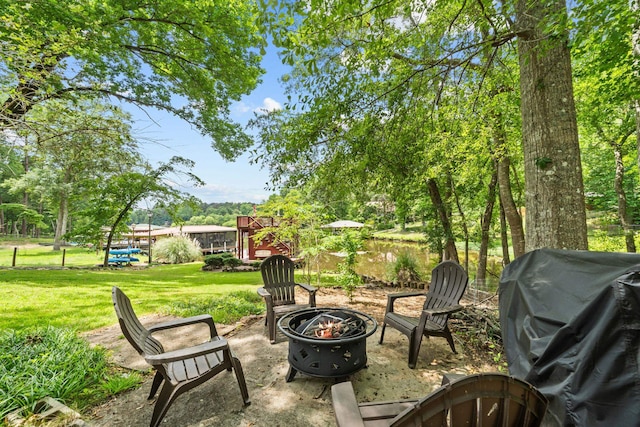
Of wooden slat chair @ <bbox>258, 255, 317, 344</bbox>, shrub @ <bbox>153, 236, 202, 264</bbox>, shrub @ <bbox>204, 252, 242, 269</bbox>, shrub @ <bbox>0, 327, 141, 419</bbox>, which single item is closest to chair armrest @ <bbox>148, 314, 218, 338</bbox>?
shrub @ <bbox>0, 327, 141, 419</bbox>

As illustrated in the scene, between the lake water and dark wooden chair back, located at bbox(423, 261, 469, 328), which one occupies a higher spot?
dark wooden chair back, located at bbox(423, 261, 469, 328)

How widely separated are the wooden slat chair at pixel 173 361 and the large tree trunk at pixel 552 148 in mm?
3049

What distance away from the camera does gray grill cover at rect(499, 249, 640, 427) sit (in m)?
1.38

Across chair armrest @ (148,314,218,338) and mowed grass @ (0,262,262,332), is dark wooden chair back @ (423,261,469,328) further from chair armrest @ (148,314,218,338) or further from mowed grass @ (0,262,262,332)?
mowed grass @ (0,262,262,332)

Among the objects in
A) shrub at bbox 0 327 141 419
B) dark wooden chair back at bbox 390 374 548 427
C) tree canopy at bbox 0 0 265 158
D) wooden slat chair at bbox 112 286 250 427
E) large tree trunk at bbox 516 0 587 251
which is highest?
tree canopy at bbox 0 0 265 158

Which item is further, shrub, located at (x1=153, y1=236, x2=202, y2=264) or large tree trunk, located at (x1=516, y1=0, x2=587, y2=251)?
shrub, located at (x1=153, y1=236, x2=202, y2=264)

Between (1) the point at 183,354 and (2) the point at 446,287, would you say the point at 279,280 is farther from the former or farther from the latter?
(2) the point at 446,287

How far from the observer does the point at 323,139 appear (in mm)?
4141

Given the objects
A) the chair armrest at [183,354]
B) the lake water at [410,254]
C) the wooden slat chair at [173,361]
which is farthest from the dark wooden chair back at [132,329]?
the lake water at [410,254]

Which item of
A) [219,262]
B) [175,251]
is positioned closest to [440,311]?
[219,262]

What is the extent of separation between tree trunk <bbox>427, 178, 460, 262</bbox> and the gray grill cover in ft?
17.9

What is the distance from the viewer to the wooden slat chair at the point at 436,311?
9.32ft

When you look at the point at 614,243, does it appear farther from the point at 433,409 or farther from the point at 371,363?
the point at 433,409

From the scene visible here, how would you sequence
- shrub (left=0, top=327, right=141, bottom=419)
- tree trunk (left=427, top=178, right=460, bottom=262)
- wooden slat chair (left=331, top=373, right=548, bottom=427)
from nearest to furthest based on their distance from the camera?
wooden slat chair (left=331, top=373, right=548, bottom=427) → shrub (left=0, top=327, right=141, bottom=419) → tree trunk (left=427, top=178, right=460, bottom=262)
